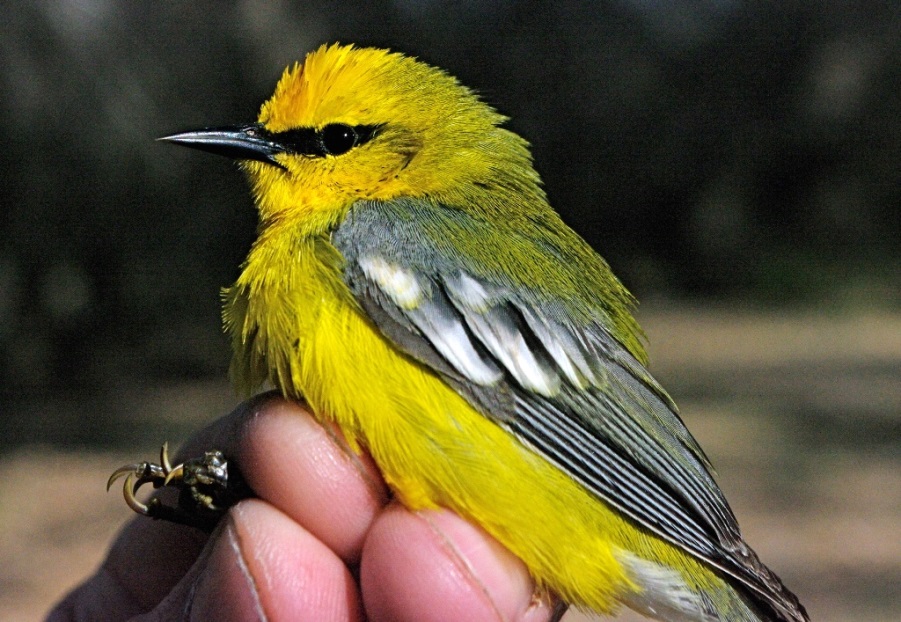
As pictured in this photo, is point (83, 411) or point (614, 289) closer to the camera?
point (614, 289)

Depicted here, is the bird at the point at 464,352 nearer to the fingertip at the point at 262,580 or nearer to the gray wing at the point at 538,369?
the gray wing at the point at 538,369

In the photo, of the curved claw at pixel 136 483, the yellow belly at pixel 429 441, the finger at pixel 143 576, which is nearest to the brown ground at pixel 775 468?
the finger at pixel 143 576

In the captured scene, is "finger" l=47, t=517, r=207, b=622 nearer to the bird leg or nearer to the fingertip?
the bird leg

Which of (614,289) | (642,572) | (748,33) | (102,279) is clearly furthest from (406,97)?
(748,33)

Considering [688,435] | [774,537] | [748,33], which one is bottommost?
[688,435]

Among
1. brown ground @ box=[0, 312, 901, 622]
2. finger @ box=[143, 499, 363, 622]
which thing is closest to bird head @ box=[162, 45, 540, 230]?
finger @ box=[143, 499, 363, 622]

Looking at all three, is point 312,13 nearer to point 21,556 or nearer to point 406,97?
point 21,556
